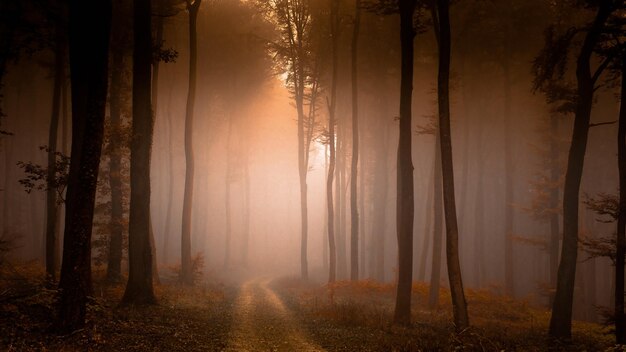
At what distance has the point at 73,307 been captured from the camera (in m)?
7.81

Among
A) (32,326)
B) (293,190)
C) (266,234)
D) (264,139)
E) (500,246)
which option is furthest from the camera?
(293,190)

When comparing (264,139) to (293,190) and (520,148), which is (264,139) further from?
(520,148)

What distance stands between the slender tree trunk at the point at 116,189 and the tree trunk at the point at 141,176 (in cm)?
457

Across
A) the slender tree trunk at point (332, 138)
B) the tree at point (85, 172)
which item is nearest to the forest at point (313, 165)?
the tree at point (85, 172)

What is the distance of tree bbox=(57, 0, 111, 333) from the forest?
3cm

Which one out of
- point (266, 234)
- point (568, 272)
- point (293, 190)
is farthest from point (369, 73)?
point (293, 190)

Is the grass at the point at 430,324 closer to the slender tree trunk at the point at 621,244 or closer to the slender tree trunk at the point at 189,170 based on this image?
the slender tree trunk at the point at 621,244

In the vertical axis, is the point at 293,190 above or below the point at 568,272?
above

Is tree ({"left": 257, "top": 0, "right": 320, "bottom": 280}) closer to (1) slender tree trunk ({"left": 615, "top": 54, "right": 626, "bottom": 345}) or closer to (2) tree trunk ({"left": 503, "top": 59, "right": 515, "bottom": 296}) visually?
(2) tree trunk ({"left": 503, "top": 59, "right": 515, "bottom": 296})

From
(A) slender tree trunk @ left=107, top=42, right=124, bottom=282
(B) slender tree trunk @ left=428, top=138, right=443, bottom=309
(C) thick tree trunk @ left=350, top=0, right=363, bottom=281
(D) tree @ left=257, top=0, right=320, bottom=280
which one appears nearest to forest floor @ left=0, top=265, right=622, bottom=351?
(B) slender tree trunk @ left=428, top=138, right=443, bottom=309

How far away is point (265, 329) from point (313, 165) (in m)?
19.0

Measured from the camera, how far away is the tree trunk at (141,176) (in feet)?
38.6

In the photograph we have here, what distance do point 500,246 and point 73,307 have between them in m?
43.9

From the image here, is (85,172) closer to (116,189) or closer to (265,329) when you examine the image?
(265,329)
